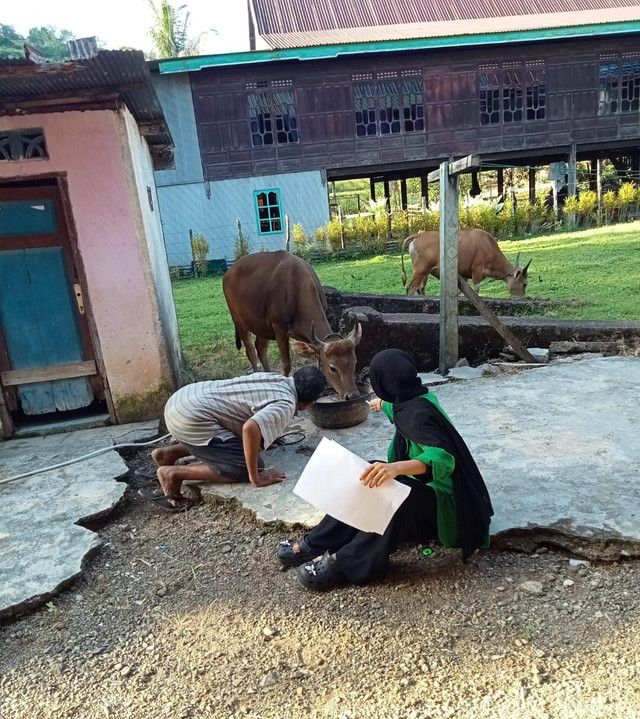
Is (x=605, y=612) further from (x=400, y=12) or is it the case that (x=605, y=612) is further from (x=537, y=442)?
(x=400, y=12)

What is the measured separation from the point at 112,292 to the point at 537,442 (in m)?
3.62

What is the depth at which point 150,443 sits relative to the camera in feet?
15.6

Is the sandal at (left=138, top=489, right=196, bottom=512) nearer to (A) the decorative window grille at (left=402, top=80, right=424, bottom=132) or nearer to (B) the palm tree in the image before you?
(A) the decorative window grille at (left=402, top=80, right=424, bottom=132)

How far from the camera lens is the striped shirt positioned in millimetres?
3639

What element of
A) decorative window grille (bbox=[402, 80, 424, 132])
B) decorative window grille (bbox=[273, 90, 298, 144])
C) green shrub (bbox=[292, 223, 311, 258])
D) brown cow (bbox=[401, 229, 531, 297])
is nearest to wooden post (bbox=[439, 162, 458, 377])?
brown cow (bbox=[401, 229, 531, 297])

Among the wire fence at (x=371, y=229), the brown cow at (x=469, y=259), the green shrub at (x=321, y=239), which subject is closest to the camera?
the brown cow at (x=469, y=259)

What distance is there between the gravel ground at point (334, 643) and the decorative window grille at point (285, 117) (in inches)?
679

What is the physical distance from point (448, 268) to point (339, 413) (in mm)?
1980

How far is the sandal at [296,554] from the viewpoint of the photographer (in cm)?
295

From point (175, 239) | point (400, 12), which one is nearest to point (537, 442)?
point (175, 239)

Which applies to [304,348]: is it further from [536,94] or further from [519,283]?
[536,94]

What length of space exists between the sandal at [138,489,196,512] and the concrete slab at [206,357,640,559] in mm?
215

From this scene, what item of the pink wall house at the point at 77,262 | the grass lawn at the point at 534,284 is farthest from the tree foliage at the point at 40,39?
the pink wall house at the point at 77,262

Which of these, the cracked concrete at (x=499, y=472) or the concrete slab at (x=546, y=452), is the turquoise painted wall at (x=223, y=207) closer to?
the cracked concrete at (x=499, y=472)
